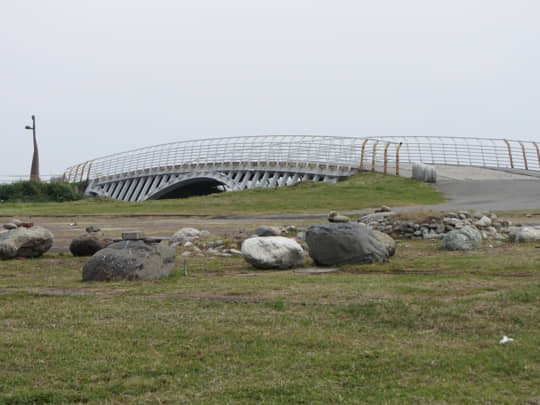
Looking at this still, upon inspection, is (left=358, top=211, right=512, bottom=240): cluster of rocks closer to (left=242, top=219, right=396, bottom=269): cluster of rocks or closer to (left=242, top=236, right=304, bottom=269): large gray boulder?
(left=242, top=219, right=396, bottom=269): cluster of rocks

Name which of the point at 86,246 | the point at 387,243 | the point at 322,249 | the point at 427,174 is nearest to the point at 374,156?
the point at 427,174

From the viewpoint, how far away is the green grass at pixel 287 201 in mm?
32781

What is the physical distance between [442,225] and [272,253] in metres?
6.72

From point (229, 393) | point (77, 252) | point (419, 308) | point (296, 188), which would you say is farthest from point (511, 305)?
point (296, 188)

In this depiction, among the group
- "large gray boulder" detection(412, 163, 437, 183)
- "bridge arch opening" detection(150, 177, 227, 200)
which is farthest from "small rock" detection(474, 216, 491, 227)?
"bridge arch opening" detection(150, 177, 227, 200)

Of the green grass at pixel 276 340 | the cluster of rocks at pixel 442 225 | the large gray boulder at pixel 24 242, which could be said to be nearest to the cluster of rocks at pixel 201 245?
the large gray boulder at pixel 24 242

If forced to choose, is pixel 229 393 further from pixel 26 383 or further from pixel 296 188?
pixel 296 188

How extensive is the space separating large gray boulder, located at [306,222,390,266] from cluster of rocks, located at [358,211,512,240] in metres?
4.98

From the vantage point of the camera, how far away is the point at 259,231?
16.2 meters

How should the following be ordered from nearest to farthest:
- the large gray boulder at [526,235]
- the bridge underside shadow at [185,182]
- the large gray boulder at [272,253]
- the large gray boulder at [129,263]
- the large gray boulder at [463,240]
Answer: the large gray boulder at [129,263] → the large gray boulder at [272,253] → the large gray boulder at [463,240] → the large gray boulder at [526,235] → the bridge underside shadow at [185,182]

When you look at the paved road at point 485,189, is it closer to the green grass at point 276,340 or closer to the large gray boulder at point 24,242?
the large gray boulder at point 24,242

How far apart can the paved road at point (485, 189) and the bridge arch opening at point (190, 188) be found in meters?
28.4

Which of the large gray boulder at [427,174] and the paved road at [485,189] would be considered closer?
the paved road at [485,189]

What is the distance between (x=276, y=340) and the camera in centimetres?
670
